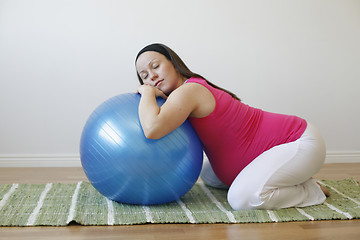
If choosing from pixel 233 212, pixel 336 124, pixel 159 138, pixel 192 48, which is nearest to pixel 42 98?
pixel 192 48

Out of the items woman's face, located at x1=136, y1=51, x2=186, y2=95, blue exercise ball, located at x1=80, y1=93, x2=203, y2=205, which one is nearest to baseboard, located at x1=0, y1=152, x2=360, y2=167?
blue exercise ball, located at x1=80, y1=93, x2=203, y2=205

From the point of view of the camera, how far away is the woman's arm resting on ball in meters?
1.87

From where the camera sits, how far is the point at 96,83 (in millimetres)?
3402

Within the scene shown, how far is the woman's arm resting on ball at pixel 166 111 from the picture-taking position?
1875 millimetres

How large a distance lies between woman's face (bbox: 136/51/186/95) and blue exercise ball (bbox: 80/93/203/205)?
0.12 m

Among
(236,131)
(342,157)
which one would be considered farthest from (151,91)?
(342,157)

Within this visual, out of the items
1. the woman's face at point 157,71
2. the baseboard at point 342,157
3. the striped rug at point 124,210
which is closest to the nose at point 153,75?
the woman's face at point 157,71

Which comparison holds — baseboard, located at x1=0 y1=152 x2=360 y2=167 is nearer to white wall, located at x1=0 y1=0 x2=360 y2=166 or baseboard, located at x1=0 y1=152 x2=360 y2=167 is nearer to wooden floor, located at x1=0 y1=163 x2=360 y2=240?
white wall, located at x1=0 y1=0 x2=360 y2=166

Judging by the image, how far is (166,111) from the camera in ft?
6.24

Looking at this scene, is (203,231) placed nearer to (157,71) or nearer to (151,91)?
(151,91)

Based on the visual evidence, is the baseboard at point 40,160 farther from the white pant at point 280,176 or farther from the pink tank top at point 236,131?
the white pant at point 280,176

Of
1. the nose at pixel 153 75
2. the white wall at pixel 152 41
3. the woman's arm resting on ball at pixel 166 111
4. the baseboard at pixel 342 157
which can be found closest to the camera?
the woman's arm resting on ball at pixel 166 111

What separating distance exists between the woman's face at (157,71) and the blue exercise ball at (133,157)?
0.12 m

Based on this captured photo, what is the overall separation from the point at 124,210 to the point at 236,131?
0.70 meters
